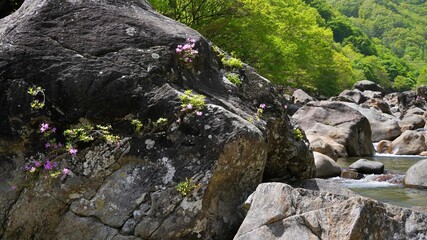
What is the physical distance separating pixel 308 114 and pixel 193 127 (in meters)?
19.4

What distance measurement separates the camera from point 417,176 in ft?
46.3

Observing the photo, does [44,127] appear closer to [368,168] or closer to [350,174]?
[350,174]

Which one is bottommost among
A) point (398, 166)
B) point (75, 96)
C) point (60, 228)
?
point (398, 166)

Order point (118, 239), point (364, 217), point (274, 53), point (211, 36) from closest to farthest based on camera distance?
point (364, 217) → point (118, 239) → point (211, 36) → point (274, 53)

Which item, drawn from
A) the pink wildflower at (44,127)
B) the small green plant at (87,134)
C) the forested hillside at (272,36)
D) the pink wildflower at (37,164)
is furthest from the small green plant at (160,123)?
the forested hillside at (272,36)

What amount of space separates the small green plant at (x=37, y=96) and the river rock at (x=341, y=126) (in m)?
17.2

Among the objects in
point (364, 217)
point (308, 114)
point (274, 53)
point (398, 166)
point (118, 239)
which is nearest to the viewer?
point (364, 217)

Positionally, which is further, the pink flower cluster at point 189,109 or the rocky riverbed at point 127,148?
the pink flower cluster at point 189,109

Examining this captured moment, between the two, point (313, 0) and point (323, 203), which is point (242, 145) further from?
point (313, 0)

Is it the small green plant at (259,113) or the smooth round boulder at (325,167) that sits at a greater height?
the small green plant at (259,113)

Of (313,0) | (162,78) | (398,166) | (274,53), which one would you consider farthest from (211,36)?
(313,0)

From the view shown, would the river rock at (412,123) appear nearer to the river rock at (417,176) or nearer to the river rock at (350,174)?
the river rock at (350,174)

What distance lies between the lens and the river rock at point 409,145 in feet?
75.7

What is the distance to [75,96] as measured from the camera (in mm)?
5961
